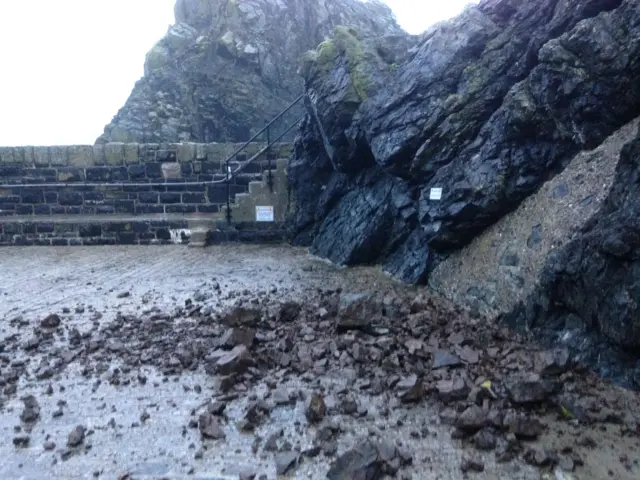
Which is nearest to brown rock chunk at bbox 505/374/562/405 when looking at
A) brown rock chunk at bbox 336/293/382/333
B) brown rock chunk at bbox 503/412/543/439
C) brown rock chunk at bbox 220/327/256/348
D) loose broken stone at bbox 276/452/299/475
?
brown rock chunk at bbox 503/412/543/439

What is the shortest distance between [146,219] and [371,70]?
5.85m

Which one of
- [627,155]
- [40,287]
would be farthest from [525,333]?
[40,287]

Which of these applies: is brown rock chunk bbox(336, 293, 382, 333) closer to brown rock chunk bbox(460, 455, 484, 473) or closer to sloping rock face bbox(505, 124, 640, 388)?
sloping rock face bbox(505, 124, 640, 388)

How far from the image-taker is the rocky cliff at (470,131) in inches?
151

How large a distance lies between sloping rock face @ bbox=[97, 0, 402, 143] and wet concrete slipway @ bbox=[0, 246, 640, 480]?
15.6m

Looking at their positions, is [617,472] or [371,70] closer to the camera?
[617,472]

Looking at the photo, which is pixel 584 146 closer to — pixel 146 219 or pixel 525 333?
pixel 525 333

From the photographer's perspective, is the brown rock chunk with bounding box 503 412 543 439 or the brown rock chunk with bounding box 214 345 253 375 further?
the brown rock chunk with bounding box 214 345 253 375

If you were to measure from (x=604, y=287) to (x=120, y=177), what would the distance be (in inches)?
412

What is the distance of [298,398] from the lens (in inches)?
132

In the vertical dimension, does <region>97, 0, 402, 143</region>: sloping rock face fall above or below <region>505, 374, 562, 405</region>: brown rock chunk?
above

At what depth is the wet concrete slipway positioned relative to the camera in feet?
8.59

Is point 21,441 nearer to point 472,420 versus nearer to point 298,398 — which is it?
point 298,398

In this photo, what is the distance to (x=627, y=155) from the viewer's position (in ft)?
11.5
